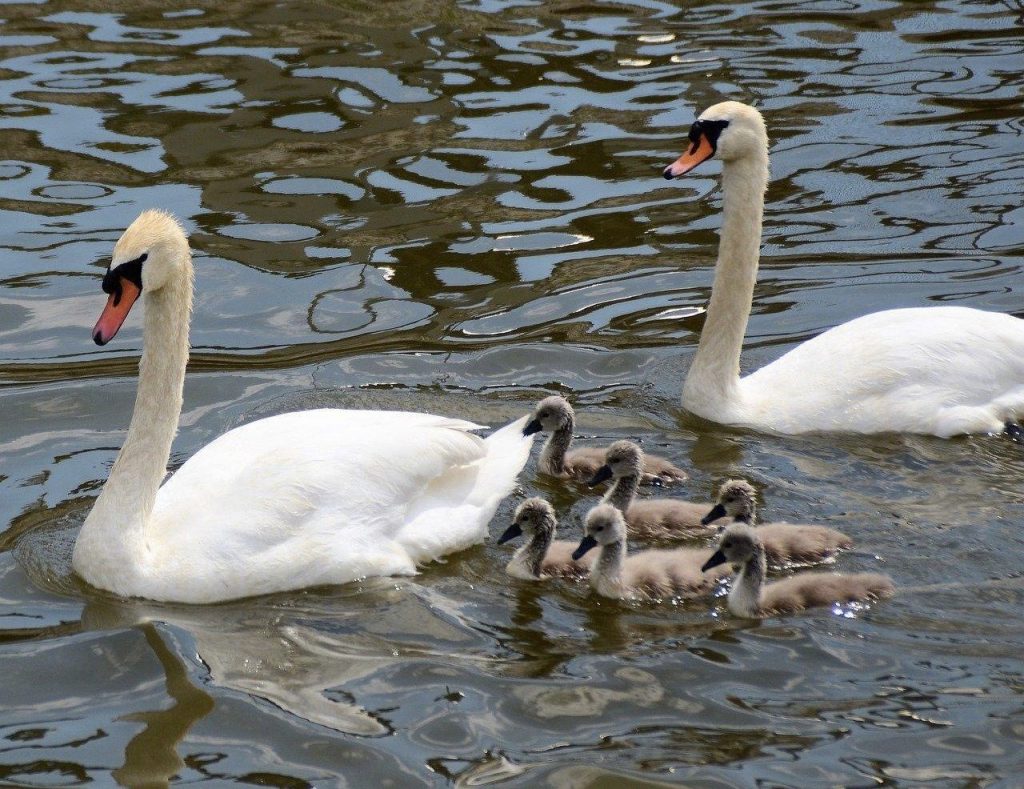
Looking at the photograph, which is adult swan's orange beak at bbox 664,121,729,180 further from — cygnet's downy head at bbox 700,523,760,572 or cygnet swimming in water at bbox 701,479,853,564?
cygnet's downy head at bbox 700,523,760,572

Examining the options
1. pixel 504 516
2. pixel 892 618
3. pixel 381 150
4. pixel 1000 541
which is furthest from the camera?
pixel 381 150

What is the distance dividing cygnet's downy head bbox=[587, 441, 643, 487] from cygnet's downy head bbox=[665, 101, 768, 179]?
1801 mm

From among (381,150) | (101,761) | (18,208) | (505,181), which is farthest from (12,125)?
(101,761)

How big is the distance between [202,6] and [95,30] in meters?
1.13

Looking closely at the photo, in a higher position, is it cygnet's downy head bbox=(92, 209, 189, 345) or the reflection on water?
cygnet's downy head bbox=(92, 209, 189, 345)

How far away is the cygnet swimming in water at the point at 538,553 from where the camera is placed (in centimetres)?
741

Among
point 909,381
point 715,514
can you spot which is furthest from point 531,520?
point 909,381

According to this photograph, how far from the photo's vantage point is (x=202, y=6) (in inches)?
656

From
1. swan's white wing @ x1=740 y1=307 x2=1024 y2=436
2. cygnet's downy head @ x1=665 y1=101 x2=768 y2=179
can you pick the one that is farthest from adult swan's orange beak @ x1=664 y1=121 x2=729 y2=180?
swan's white wing @ x1=740 y1=307 x2=1024 y2=436

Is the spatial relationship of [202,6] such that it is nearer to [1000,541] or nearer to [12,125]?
[12,125]

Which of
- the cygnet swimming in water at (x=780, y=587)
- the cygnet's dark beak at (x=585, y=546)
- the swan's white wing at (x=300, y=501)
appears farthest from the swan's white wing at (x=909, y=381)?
the swan's white wing at (x=300, y=501)

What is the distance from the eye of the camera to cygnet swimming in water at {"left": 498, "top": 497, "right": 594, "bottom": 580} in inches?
292

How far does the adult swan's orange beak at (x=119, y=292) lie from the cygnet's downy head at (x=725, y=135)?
312 cm

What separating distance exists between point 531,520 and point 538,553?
0.15 meters
